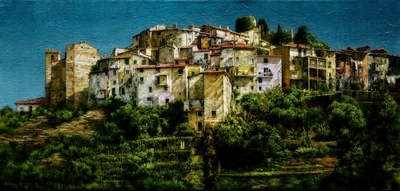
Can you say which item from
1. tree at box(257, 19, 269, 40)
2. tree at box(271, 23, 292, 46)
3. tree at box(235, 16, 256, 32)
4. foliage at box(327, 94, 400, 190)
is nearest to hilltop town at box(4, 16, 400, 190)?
foliage at box(327, 94, 400, 190)

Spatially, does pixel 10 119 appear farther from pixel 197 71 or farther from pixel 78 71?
pixel 197 71

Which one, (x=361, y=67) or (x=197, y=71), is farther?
(x=361, y=67)

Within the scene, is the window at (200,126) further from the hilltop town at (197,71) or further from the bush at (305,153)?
the bush at (305,153)

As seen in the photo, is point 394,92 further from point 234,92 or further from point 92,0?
point 92,0

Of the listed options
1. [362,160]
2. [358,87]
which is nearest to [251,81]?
[358,87]

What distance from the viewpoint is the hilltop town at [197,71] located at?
127 feet

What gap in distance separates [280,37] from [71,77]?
1566cm

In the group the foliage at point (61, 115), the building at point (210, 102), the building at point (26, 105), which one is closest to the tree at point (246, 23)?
the building at point (210, 102)

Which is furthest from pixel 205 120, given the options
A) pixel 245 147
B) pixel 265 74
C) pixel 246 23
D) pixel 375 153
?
pixel 246 23

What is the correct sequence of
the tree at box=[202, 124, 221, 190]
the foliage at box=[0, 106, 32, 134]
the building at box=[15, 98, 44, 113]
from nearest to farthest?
the tree at box=[202, 124, 221, 190], the foliage at box=[0, 106, 32, 134], the building at box=[15, 98, 44, 113]

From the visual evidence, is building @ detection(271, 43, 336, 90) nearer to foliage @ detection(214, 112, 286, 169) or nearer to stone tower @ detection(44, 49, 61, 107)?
foliage @ detection(214, 112, 286, 169)

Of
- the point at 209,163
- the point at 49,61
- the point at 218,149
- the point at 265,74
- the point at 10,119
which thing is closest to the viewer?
the point at 209,163

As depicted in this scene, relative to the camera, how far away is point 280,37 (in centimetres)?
5016

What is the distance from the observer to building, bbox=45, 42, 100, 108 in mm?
42625
